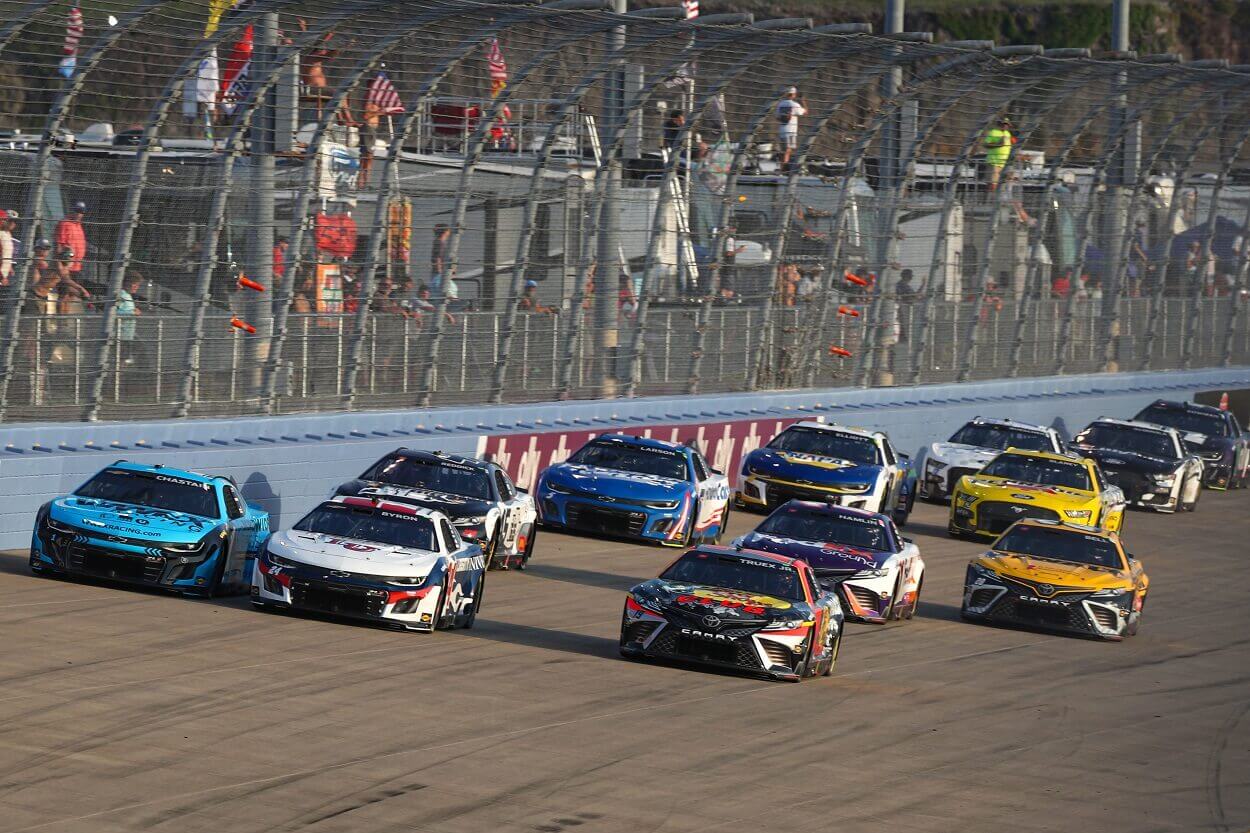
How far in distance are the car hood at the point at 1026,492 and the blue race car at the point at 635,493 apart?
157 inches

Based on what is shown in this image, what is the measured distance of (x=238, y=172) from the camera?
22125 millimetres

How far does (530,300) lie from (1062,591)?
313 inches

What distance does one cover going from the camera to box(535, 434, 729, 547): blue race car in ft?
80.6

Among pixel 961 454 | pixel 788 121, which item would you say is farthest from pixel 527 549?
pixel 961 454

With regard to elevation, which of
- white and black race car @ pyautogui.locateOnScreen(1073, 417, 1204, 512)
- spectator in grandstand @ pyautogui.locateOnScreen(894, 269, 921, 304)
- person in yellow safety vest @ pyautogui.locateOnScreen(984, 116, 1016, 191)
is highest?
person in yellow safety vest @ pyautogui.locateOnScreen(984, 116, 1016, 191)

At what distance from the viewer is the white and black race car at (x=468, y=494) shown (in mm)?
21062

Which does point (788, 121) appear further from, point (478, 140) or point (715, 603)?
point (715, 603)

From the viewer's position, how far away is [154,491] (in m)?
18.7

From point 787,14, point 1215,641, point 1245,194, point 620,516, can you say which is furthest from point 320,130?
point 787,14

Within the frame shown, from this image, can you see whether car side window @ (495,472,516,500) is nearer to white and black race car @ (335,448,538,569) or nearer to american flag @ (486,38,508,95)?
white and black race car @ (335,448,538,569)

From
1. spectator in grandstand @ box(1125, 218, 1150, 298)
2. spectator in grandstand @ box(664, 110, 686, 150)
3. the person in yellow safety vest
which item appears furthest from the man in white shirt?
spectator in grandstand @ box(1125, 218, 1150, 298)

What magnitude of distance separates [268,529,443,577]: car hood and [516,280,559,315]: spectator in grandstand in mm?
8869

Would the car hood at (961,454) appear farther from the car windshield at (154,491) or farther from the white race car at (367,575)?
the car windshield at (154,491)

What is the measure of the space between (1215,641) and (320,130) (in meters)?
10.3
